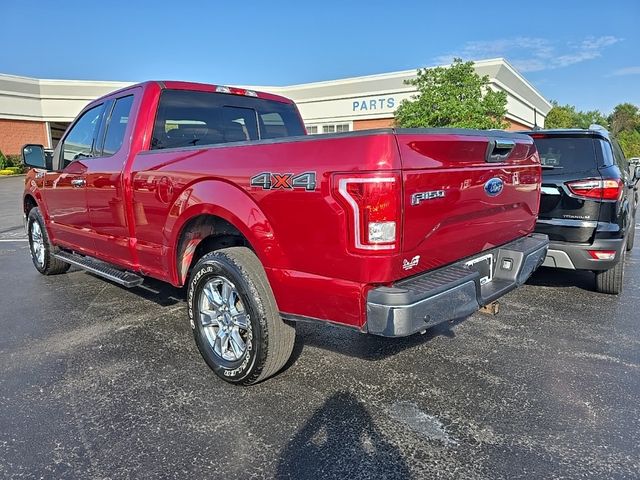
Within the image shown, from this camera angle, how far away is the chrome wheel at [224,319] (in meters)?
3.17

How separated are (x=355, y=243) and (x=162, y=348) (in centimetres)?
223

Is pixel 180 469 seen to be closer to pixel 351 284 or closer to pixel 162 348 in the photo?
pixel 351 284

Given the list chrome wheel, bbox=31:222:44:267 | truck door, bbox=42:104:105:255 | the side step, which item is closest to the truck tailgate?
the side step

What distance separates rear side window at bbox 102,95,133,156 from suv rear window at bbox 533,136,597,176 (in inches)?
154

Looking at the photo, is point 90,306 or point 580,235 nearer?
point 580,235

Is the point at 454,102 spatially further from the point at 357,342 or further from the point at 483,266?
the point at 483,266

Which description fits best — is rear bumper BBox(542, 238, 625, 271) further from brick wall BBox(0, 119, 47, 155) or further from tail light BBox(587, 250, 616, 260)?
brick wall BBox(0, 119, 47, 155)

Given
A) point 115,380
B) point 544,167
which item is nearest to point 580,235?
point 544,167

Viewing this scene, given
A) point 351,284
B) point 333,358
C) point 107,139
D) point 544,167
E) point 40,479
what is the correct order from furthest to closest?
1. point 544,167
2. point 107,139
3. point 333,358
4. point 351,284
5. point 40,479

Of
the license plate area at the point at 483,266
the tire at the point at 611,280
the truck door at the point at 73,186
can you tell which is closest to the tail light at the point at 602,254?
the tire at the point at 611,280

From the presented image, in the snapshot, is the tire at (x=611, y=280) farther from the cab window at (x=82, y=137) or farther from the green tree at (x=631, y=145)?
the green tree at (x=631, y=145)

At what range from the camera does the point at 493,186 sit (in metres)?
3.13

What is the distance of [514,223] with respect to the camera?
3.57 metres

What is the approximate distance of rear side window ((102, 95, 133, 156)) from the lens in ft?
13.7
